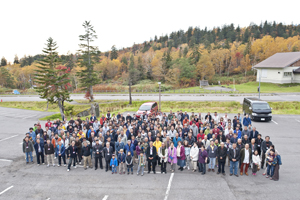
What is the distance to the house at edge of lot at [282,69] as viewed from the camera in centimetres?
4725

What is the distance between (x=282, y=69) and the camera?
47750mm

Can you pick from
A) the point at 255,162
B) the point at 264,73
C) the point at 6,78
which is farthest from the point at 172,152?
the point at 6,78

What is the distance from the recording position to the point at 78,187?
8.45 m

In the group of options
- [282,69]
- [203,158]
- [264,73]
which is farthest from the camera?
[264,73]

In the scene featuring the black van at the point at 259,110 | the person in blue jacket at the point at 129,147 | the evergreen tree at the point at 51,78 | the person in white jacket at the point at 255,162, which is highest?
the evergreen tree at the point at 51,78

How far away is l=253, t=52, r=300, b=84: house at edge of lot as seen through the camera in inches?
1860

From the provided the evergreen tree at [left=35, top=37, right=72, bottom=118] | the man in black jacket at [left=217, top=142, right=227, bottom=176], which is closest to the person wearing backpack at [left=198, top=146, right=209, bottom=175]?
the man in black jacket at [left=217, top=142, right=227, bottom=176]

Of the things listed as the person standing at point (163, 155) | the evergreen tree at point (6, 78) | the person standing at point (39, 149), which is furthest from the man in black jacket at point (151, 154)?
the evergreen tree at point (6, 78)

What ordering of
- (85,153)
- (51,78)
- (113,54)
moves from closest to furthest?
(85,153) < (51,78) < (113,54)

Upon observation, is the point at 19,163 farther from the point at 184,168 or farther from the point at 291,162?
the point at 291,162

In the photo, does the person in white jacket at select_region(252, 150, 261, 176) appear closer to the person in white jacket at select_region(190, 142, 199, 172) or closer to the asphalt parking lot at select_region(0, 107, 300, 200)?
the asphalt parking lot at select_region(0, 107, 300, 200)

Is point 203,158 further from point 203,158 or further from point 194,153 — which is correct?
point 194,153

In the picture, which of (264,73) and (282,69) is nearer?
(282,69)

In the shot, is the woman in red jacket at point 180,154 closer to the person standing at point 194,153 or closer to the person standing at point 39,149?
the person standing at point 194,153
